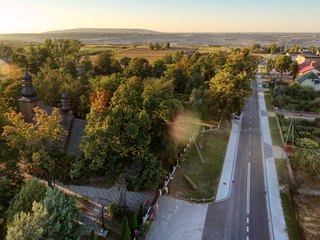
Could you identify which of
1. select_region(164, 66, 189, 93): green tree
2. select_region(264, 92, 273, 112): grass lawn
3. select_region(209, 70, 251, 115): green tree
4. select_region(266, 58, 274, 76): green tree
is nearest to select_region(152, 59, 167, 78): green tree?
select_region(164, 66, 189, 93): green tree

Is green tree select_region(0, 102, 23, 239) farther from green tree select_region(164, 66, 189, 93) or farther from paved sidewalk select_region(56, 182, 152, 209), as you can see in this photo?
green tree select_region(164, 66, 189, 93)

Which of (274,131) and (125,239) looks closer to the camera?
(125,239)

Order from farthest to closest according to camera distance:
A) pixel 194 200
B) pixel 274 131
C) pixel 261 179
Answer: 1. pixel 274 131
2. pixel 261 179
3. pixel 194 200

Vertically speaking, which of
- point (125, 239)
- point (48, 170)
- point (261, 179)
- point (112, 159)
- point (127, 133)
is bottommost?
point (261, 179)

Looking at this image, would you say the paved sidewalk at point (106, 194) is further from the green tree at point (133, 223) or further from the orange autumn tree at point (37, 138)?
the orange autumn tree at point (37, 138)

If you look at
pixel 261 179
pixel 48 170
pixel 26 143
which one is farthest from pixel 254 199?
pixel 26 143

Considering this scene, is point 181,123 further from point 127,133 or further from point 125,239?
point 125,239

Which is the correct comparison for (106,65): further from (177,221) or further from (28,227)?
(28,227)
